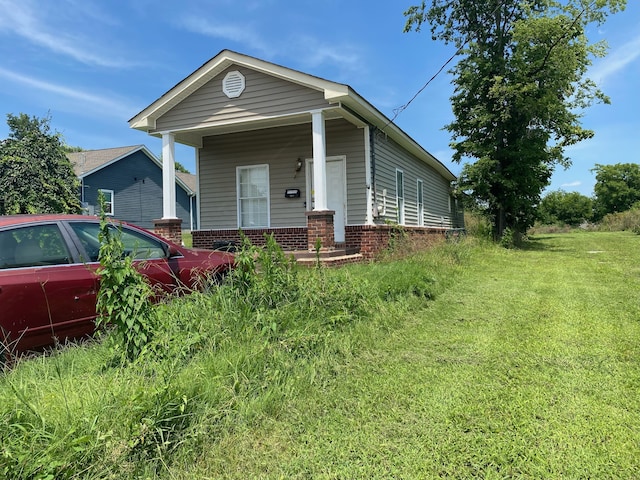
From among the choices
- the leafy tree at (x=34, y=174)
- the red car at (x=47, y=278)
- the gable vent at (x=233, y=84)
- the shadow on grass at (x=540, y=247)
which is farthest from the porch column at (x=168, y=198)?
the shadow on grass at (x=540, y=247)

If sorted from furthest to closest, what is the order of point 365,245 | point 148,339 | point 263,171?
point 263,171 → point 365,245 → point 148,339

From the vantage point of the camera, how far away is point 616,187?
5025 centimetres

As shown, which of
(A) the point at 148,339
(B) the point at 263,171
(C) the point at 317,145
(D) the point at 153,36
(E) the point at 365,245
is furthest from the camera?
(D) the point at 153,36

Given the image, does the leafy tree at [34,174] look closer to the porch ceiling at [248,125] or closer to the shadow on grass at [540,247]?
the porch ceiling at [248,125]

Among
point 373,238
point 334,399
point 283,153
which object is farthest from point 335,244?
point 334,399

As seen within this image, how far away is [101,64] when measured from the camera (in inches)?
690

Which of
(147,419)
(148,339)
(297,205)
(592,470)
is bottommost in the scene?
(592,470)

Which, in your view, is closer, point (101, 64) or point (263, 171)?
point (263, 171)

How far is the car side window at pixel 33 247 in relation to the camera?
3.44 metres

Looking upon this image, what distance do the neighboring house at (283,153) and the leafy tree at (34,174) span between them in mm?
2634

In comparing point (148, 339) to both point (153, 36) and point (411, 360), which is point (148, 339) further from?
point (153, 36)

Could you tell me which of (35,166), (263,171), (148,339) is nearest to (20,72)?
(35,166)

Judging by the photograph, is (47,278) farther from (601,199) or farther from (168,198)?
(601,199)

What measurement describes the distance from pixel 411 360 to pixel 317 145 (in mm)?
5956
